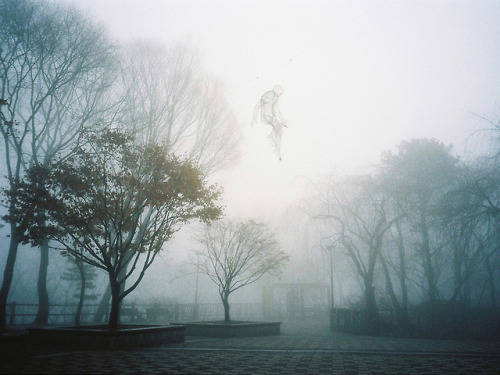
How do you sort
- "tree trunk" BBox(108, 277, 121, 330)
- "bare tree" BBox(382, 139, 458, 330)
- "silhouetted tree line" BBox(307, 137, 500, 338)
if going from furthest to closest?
"bare tree" BBox(382, 139, 458, 330) → "silhouetted tree line" BBox(307, 137, 500, 338) → "tree trunk" BBox(108, 277, 121, 330)

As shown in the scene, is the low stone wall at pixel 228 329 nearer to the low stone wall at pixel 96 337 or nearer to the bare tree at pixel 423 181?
the low stone wall at pixel 96 337

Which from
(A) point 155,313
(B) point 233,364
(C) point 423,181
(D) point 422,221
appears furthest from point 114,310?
(C) point 423,181

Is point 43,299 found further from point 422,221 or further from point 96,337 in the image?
point 422,221

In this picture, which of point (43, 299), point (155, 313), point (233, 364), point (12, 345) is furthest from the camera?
point (155, 313)

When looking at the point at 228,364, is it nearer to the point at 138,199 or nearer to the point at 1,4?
the point at 138,199

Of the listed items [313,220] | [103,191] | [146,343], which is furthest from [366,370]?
[313,220]

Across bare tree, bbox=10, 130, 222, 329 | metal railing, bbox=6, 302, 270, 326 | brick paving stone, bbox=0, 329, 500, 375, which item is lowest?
metal railing, bbox=6, 302, 270, 326

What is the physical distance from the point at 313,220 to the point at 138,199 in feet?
43.4

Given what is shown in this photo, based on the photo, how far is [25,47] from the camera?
1511 centimetres

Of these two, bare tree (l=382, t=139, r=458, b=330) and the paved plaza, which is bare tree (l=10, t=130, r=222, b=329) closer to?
the paved plaza

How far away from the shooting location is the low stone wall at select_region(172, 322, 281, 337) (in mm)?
14992

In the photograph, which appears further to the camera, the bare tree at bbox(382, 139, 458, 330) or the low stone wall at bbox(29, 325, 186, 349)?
the bare tree at bbox(382, 139, 458, 330)

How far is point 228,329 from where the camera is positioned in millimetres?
14992

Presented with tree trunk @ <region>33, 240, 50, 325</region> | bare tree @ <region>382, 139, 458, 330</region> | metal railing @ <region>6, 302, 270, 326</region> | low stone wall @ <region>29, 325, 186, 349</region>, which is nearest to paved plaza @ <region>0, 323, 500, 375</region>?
low stone wall @ <region>29, 325, 186, 349</region>
